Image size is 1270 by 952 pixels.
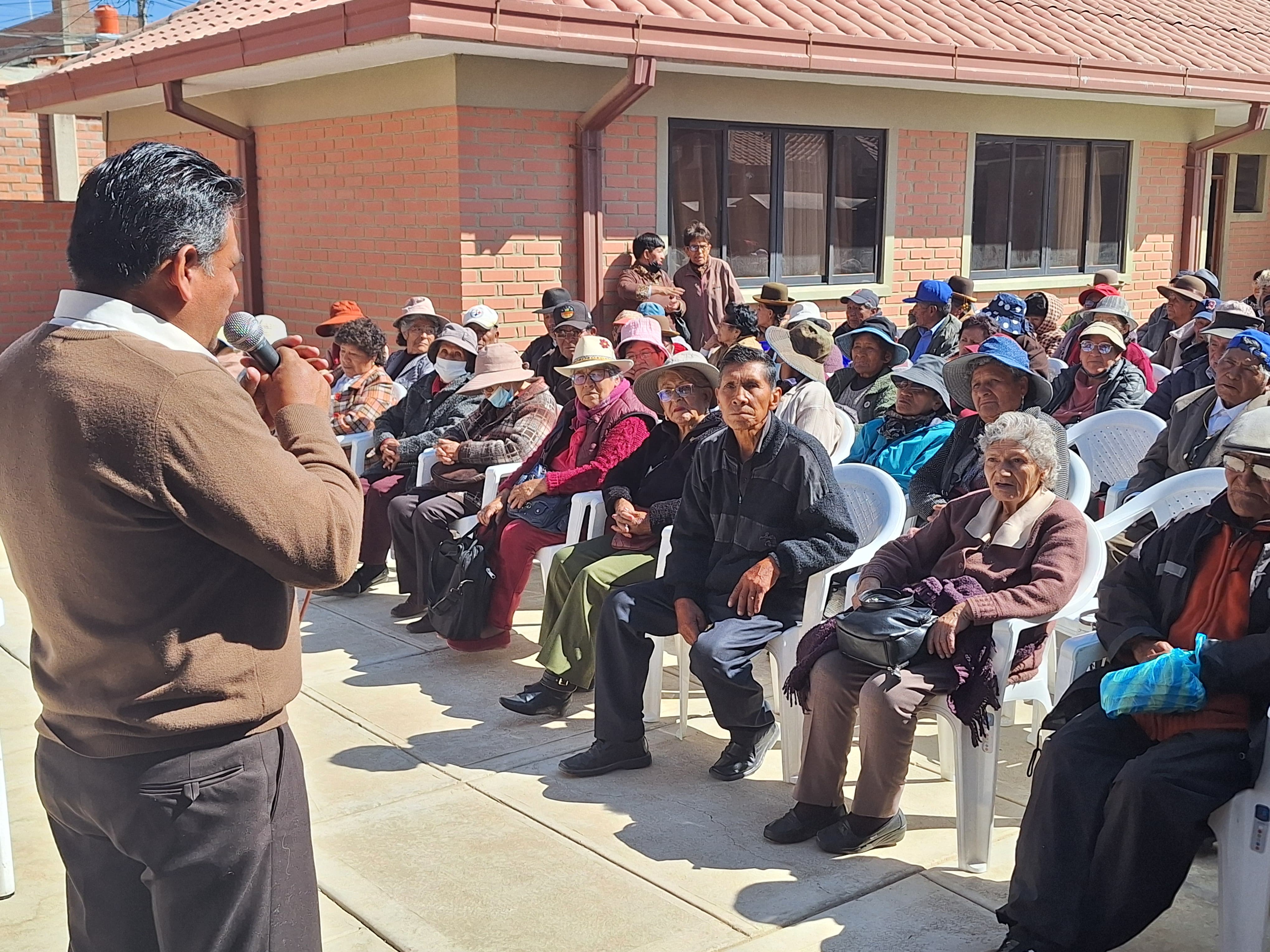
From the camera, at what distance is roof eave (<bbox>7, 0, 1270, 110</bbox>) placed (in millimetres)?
7367

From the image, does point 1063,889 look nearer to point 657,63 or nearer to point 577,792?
point 577,792

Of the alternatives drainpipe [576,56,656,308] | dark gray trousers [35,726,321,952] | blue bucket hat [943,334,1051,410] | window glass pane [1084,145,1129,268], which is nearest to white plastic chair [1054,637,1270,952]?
dark gray trousers [35,726,321,952]

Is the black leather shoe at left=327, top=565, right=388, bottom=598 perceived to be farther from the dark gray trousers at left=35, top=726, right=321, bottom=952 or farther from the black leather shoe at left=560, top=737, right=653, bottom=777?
the dark gray trousers at left=35, top=726, right=321, bottom=952

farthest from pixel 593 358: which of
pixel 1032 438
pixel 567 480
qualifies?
pixel 1032 438

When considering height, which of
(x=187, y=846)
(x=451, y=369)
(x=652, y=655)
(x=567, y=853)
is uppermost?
(x=451, y=369)

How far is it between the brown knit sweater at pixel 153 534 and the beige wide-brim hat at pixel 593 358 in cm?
352

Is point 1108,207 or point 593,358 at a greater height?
point 1108,207

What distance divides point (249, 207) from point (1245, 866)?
9462 mm

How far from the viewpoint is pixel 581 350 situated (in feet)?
18.5

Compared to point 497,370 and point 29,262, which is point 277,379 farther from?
point 29,262

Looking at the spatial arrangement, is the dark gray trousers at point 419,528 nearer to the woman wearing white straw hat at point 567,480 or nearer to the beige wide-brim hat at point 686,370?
the woman wearing white straw hat at point 567,480

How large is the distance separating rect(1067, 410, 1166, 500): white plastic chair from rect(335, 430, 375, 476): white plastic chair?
3.64m

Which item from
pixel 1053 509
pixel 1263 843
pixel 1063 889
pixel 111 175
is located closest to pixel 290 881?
pixel 111 175

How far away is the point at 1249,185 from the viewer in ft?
51.9
